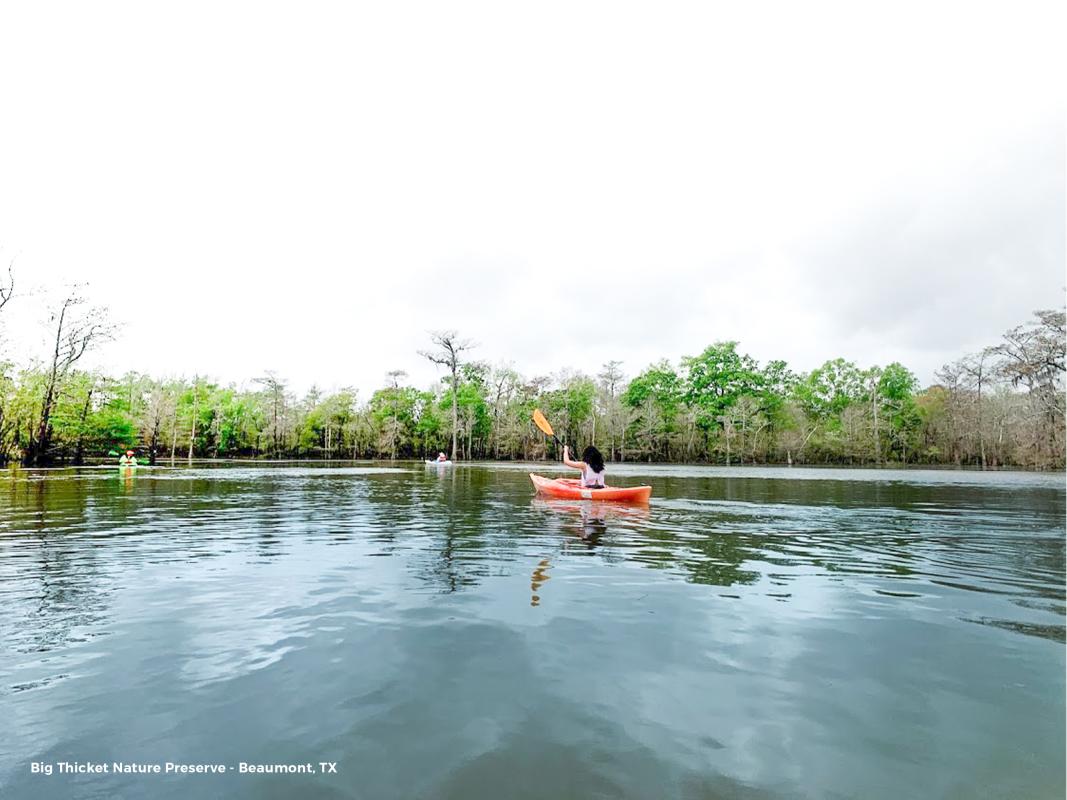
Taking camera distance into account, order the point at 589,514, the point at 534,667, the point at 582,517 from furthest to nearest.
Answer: the point at 589,514 < the point at 582,517 < the point at 534,667

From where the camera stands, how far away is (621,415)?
238 feet

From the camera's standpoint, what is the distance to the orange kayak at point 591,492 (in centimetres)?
1716

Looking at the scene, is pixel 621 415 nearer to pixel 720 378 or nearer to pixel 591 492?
pixel 720 378

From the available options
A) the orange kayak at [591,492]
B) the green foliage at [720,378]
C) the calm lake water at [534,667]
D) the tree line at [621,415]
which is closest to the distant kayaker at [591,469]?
the orange kayak at [591,492]

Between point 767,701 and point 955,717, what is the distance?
121 cm

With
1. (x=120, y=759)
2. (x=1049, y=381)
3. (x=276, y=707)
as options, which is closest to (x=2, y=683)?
(x=120, y=759)

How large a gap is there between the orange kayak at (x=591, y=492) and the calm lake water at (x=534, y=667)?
6.28 metres

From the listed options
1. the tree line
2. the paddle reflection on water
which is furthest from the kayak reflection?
the tree line

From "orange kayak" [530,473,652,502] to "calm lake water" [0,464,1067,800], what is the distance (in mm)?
6275

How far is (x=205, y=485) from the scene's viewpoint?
78.0 ft

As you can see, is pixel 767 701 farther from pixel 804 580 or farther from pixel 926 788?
pixel 804 580

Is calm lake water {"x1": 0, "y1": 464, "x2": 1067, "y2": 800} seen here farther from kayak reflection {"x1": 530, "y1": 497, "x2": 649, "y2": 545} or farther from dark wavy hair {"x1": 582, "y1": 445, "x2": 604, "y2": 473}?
dark wavy hair {"x1": 582, "y1": 445, "x2": 604, "y2": 473}

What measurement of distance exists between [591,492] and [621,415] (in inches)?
2206

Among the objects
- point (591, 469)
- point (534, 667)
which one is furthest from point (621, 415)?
point (534, 667)
